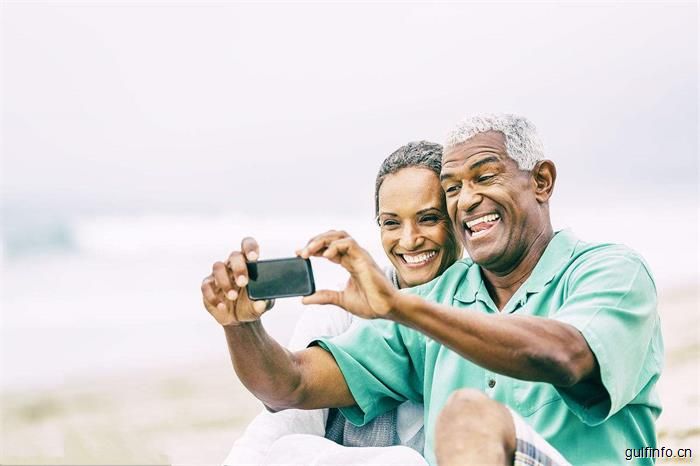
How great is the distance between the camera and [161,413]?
10.2m

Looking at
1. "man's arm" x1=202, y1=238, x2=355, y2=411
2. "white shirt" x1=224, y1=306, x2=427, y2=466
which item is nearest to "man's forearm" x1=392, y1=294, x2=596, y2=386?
"white shirt" x1=224, y1=306, x2=427, y2=466

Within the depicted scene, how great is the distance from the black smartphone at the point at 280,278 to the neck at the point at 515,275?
875 millimetres

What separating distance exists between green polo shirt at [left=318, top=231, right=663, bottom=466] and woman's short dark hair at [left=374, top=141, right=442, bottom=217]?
1.51ft

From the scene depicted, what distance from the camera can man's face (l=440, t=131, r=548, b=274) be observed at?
3.05 metres

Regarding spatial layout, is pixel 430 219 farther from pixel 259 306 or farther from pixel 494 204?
pixel 259 306

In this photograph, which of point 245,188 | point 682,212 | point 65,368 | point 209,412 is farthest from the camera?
point 245,188

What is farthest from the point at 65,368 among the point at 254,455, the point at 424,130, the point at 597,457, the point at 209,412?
the point at 424,130

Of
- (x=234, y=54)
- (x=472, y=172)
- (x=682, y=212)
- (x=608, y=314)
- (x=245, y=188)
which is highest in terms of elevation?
(x=234, y=54)

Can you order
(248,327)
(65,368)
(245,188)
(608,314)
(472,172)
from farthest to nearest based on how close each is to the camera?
(245,188), (65,368), (472,172), (248,327), (608,314)

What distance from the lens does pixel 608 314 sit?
2.51m

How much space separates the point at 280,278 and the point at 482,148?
37.3 inches

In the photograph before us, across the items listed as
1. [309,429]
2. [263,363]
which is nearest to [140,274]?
[309,429]

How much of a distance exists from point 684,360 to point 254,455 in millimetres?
8156

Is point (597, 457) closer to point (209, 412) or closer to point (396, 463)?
point (396, 463)
